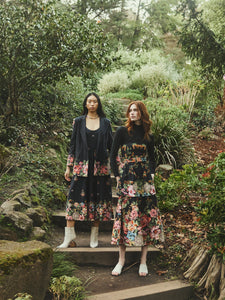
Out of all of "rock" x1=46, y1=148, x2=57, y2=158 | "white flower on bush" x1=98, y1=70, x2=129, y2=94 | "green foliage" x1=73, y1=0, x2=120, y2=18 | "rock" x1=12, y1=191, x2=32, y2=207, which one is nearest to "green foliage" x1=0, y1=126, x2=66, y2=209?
"rock" x1=46, y1=148, x2=57, y2=158

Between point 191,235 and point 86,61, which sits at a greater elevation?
point 86,61

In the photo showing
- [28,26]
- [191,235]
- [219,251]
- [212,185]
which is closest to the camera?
[219,251]

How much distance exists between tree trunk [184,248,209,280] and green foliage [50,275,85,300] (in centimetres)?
115

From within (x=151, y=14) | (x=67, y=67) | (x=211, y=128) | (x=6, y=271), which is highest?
(x=151, y=14)

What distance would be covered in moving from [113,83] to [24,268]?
9.44 metres

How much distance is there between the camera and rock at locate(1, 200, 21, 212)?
325 centimetres

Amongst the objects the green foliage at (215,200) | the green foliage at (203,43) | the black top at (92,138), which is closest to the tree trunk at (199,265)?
the green foliage at (215,200)

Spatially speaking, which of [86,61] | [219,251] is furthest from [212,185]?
[86,61]

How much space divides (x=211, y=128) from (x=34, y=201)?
5769 millimetres

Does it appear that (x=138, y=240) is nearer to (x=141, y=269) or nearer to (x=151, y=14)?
(x=141, y=269)

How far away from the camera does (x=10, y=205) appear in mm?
3297

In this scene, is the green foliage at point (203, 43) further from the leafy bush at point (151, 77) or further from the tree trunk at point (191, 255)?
the leafy bush at point (151, 77)

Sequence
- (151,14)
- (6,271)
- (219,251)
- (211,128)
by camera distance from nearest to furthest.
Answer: (6,271)
(219,251)
(211,128)
(151,14)

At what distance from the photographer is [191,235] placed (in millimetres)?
3605
